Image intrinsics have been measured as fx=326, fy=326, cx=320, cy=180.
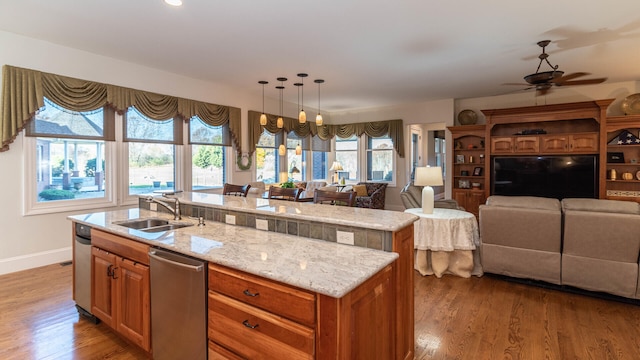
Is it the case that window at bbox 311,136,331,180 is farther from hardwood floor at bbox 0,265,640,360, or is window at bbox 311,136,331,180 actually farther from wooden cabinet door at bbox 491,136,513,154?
hardwood floor at bbox 0,265,640,360

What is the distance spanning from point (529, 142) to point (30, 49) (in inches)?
320

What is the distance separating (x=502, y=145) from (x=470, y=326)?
16.8 feet

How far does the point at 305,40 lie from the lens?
12.9ft

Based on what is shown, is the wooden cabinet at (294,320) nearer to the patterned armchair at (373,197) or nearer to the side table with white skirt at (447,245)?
the side table with white skirt at (447,245)

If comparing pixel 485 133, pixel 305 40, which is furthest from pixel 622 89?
pixel 305 40

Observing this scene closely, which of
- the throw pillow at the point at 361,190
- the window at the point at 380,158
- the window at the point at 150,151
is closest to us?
the window at the point at 150,151

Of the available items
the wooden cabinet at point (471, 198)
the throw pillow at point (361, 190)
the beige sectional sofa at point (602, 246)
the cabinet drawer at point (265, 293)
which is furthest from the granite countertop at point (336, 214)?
the wooden cabinet at point (471, 198)

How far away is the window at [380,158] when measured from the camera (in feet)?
28.3

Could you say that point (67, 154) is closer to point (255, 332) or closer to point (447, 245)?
point (255, 332)

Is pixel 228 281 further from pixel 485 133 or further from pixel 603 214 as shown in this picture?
pixel 485 133

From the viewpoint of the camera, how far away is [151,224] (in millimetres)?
2822

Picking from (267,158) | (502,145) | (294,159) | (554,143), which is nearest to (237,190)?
(267,158)

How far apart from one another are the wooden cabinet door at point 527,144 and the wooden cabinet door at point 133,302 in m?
6.90

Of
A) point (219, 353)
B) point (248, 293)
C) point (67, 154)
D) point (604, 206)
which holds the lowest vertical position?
point (219, 353)
